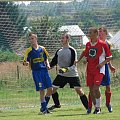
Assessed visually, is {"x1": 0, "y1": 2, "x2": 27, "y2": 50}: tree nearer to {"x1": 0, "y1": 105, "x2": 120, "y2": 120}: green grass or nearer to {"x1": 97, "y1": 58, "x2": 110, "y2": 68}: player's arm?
{"x1": 0, "y1": 105, "x2": 120, "y2": 120}: green grass

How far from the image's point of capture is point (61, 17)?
1889cm

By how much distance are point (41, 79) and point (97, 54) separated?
4.65ft

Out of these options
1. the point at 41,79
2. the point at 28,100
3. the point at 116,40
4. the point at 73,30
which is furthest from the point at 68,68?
the point at 116,40

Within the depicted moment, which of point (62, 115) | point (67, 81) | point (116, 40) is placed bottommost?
point (62, 115)

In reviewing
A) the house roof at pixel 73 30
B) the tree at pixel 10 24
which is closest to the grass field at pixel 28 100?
the tree at pixel 10 24

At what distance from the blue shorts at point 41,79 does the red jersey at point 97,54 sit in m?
1.13

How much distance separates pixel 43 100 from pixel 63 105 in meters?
2.73

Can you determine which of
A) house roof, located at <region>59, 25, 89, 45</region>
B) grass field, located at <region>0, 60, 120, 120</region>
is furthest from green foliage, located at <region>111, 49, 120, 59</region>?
house roof, located at <region>59, 25, 89, 45</region>

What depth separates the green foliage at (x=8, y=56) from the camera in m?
19.4

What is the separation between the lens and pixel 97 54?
42.5 ft

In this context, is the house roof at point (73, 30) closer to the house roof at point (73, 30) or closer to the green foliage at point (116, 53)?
the house roof at point (73, 30)

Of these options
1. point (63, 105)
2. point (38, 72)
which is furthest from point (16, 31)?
point (38, 72)

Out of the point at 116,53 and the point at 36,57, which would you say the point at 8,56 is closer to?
the point at 116,53

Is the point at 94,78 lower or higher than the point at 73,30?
lower
